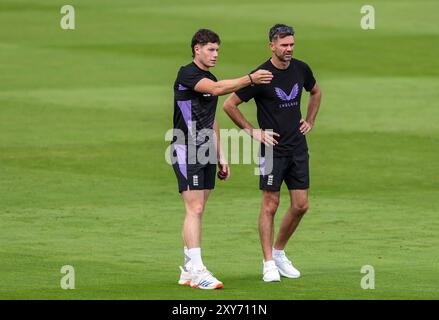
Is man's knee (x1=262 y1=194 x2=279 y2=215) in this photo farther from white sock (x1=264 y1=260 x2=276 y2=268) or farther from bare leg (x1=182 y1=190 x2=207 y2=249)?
bare leg (x1=182 y1=190 x2=207 y2=249)

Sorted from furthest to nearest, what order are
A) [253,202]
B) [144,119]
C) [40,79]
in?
[40,79] < [144,119] < [253,202]

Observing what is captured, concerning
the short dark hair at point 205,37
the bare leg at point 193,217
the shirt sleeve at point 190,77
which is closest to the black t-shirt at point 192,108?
the shirt sleeve at point 190,77

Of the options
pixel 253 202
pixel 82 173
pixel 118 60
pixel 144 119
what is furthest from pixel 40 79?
pixel 253 202

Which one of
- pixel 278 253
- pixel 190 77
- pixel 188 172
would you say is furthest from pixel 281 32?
pixel 278 253

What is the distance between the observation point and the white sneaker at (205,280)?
13492 mm

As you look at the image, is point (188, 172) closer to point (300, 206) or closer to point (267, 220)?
point (267, 220)

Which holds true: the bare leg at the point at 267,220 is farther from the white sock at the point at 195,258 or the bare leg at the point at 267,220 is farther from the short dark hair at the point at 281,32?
the short dark hair at the point at 281,32

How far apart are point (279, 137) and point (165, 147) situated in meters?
10.1

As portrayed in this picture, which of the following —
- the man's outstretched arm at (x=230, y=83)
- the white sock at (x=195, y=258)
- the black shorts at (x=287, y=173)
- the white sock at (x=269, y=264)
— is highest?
the man's outstretched arm at (x=230, y=83)

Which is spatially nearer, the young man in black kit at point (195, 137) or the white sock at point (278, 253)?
the young man in black kit at point (195, 137)

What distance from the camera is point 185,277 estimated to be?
13.9 m

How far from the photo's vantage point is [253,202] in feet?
64.8

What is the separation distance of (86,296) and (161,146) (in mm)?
11384
